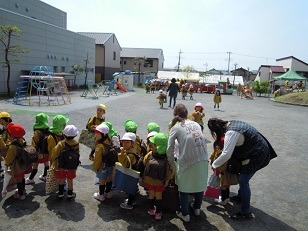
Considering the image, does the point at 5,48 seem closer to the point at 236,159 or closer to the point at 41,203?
the point at 41,203

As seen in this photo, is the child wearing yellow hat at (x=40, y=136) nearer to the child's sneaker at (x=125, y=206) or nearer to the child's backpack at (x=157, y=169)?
the child's sneaker at (x=125, y=206)

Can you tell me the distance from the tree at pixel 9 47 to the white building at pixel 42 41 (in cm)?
48

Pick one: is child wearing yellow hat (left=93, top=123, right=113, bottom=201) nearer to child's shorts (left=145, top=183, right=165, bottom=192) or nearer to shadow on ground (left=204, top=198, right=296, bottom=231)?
child's shorts (left=145, top=183, right=165, bottom=192)

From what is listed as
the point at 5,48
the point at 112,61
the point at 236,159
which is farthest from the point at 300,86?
the point at 236,159

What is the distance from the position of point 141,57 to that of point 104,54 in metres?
14.0

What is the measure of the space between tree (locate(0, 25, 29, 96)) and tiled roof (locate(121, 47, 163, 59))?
122 feet

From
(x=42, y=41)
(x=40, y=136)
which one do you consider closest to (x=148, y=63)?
(x=42, y=41)

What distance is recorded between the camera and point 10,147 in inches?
157

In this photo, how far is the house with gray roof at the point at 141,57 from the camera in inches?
2208

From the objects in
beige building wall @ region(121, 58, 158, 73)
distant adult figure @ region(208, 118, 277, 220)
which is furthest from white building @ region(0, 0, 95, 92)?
beige building wall @ region(121, 58, 158, 73)

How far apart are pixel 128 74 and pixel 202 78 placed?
2535 centimetres

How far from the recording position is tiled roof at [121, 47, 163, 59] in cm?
5634

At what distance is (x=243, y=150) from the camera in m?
3.75

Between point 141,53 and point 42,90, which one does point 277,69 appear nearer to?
point 141,53
